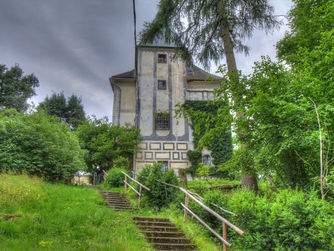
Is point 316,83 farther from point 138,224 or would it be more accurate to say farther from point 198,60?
point 198,60

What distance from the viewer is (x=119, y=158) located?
17109 mm

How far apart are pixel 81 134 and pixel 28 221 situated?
14.2 m

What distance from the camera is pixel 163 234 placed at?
572 centimetres

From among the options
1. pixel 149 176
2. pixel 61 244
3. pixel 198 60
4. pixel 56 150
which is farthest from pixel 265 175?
pixel 56 150

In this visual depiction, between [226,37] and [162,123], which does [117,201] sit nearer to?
[226,37]

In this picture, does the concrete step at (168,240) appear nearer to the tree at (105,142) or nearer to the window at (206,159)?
the tree at (105,142)

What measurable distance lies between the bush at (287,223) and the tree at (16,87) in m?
Result: 29.3

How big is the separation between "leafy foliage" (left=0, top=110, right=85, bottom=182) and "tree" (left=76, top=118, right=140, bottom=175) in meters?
4.92

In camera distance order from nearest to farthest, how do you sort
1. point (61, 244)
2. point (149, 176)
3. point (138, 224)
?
1. point (61, 244)
2. point (138, 224)
3. point (149, 176)

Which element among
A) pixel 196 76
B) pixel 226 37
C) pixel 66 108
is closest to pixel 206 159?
pixel 196 76

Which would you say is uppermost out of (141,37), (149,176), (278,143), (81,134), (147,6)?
(147,6)

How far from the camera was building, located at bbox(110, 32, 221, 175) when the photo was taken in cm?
1864

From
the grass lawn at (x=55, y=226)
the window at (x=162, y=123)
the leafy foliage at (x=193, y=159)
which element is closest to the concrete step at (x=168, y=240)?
the grass lawn at (x=55, y=226)

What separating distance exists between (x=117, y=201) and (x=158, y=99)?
11.7 m
